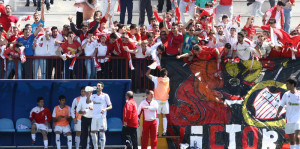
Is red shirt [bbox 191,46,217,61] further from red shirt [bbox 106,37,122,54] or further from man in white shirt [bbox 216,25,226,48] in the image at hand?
red shirt [bbox 106,37,122,54]

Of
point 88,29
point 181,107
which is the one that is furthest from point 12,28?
point 181,107

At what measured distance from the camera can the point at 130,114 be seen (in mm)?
Result: 19297

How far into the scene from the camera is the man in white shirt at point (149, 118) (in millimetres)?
19562

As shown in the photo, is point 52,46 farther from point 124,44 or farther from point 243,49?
point 243,49

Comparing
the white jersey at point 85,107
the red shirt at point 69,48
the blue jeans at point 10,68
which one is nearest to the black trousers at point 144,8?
the red shirt at point 69,48

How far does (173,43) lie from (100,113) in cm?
289

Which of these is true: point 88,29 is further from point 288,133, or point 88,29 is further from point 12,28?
point 288,133

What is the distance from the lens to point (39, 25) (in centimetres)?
2130

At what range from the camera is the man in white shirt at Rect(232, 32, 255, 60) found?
2064 cm

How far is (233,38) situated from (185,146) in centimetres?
330

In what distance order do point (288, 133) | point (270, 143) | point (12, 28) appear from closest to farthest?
1. point (288, 133)
2. point (270, 143)
3. point (12, 28)

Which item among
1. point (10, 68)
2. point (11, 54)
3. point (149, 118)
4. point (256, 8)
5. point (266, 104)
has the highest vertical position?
point (256, 8)

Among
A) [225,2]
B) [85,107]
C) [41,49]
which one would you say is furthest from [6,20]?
[225,2]

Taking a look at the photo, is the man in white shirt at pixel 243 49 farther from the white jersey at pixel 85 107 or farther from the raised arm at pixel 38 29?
the raised arm at pixel 38 29
